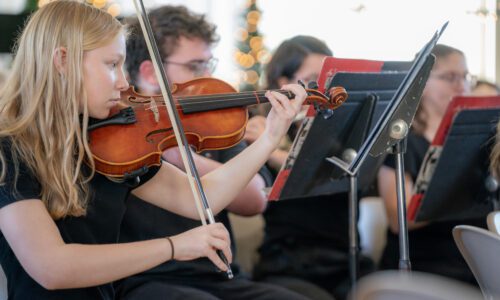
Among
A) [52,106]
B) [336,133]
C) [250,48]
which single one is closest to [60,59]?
[52,106]

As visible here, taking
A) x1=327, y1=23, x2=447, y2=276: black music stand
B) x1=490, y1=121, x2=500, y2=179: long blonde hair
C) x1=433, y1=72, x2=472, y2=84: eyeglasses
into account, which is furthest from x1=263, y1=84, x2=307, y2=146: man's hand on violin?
x1=433, y1=72, x2=472, y2=84: eyeglasses

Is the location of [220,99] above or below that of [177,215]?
above

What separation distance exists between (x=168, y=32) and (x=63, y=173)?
0.83m

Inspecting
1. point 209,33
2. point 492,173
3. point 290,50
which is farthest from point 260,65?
point 492,173

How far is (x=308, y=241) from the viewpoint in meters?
2.23

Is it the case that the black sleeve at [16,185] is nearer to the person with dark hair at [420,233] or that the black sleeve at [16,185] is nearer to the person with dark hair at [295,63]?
the person with dark hair at [295,63]

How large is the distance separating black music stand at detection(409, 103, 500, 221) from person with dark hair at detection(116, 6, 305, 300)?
1.53 feet

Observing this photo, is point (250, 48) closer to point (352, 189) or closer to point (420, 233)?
point (420, 233)

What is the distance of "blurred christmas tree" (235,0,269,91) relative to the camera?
14.6ft

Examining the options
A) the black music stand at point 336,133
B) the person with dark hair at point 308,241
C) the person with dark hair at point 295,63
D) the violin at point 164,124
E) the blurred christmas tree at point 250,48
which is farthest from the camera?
the blurred christmas tree at point 250,48

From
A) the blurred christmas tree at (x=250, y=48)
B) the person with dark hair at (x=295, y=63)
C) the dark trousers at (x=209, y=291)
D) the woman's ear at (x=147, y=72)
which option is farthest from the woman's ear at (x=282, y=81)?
the blurred christmas tree at (x=250, y=48)

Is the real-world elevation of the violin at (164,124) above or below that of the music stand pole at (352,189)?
above

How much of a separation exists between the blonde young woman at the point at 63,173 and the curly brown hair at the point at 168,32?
2.05 ft

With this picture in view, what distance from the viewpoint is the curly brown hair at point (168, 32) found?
203 centimetres
